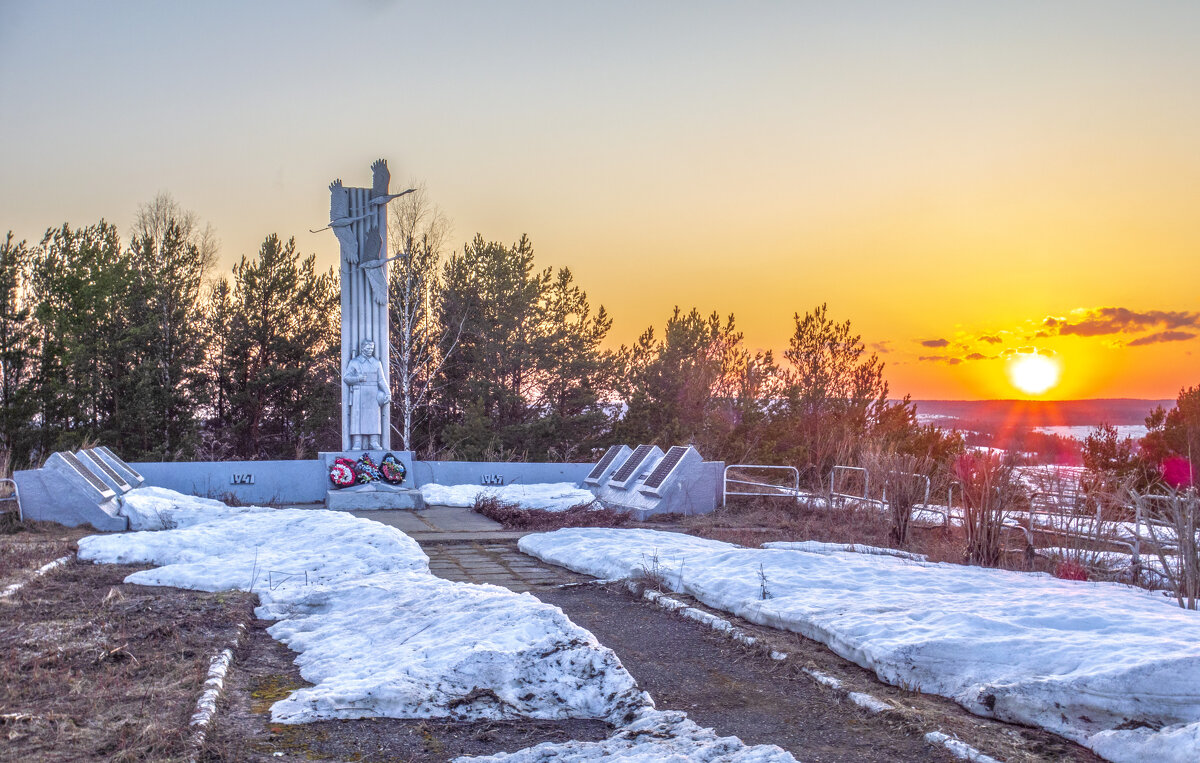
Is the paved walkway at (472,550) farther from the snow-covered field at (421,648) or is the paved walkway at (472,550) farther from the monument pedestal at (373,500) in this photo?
the snow-covered field at (421,648)

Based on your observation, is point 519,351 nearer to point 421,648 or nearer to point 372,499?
point 372,499

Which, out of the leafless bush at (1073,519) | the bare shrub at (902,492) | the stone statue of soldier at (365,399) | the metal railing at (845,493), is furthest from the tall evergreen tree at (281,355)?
the leafless bush at (1073,519)

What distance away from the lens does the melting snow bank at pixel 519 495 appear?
1598 cm

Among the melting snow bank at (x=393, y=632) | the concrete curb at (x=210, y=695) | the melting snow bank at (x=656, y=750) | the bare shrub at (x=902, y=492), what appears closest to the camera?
the melting snow bank at (x=656, y=750)

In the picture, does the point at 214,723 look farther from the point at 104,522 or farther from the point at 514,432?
the point at 514,432

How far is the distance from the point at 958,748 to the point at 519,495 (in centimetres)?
1294

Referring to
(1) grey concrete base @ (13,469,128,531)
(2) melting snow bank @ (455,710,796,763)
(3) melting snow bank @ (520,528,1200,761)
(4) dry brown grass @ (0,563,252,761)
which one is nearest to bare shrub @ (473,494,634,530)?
(3) melting snow bank @ (520,528,1200,761)

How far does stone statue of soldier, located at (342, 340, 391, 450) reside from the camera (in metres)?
18.8

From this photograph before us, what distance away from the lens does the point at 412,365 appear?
3097 cm

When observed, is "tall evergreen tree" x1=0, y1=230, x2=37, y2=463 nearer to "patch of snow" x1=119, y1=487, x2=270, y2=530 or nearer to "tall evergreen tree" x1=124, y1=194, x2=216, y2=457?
"tall evergreen tree" x1=124, y1=194, x2=216, y2=457

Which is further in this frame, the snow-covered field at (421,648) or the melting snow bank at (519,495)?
the melting snow bank at (519,495)

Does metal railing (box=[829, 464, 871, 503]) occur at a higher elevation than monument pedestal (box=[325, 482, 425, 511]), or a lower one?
higher

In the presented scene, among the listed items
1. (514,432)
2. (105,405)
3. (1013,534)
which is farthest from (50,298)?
(1013,534)

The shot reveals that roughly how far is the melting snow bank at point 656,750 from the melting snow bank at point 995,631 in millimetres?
1484
